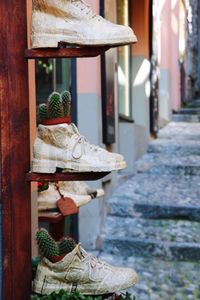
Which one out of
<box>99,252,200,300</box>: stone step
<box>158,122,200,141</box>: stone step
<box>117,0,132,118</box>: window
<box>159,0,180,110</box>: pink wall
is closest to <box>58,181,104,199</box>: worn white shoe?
<box>99,252,200,300</box>: stone step

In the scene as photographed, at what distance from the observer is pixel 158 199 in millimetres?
4660

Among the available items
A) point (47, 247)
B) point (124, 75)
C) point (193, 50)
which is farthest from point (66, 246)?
point (193, 50)

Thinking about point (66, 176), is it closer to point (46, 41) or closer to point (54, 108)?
point (54, 108)

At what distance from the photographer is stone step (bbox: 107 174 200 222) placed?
442 centimetres

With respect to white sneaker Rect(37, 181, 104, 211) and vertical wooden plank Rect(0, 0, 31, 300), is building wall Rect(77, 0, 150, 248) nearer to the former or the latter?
white sneaker Rect(37, 181, 104, 211)

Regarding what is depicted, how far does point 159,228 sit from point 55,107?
9.15 ft

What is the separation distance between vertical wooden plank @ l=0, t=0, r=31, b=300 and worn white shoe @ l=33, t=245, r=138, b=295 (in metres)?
0.07

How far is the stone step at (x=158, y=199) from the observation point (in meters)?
4.42

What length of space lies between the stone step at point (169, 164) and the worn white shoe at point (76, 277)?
3.88 m

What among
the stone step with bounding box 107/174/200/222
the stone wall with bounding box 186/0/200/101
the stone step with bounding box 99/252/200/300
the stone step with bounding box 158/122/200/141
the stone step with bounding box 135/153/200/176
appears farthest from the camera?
the stone wall with bounding box 186/0/200/101

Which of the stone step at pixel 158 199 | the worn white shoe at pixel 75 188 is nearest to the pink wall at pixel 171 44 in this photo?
the stone step at pixel 158 199

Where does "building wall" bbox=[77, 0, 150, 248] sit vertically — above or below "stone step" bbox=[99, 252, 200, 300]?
above

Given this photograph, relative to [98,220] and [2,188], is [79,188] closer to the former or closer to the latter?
[2,188]

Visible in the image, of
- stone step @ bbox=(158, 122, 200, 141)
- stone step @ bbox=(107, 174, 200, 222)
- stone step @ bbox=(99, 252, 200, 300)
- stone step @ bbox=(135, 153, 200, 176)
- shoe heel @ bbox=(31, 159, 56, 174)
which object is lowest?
stone step @ bbox=(99, 252, 200, 300)
